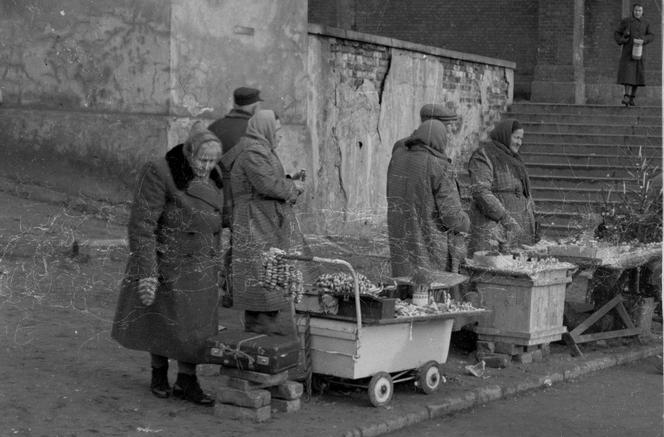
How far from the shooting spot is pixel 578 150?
2112 centimetres

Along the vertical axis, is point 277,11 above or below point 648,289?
above

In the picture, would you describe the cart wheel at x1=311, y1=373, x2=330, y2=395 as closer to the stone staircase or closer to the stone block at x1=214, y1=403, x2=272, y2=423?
the stone block at x1=214, y1=403, x2=272, y2=423

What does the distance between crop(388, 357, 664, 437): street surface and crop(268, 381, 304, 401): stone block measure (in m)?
0.62

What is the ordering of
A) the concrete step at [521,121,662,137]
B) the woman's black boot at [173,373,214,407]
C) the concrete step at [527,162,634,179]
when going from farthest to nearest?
the concrete step at [521,121,662,137]
the concrete step at [527,162,634,179]
the woman's black boot at [173,373,214,407]

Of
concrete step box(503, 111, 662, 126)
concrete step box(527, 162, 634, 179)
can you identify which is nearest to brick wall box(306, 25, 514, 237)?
concrete step box(527, 162, 634, 179)

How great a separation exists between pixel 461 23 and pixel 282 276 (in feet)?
70.9

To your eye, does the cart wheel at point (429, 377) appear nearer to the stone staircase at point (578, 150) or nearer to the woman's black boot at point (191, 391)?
the woman's black boot at point (191, 391)

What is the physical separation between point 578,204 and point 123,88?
7.55 metres

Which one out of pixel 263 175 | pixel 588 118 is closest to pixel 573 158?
pixel 588 118

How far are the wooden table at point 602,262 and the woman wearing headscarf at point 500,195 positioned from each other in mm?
437

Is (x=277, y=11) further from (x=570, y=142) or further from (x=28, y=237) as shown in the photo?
(x=570, y=142)

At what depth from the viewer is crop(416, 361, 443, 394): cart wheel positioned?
27.8ft

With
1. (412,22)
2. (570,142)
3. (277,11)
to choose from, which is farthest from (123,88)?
(412,22)

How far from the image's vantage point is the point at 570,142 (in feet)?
70.6
